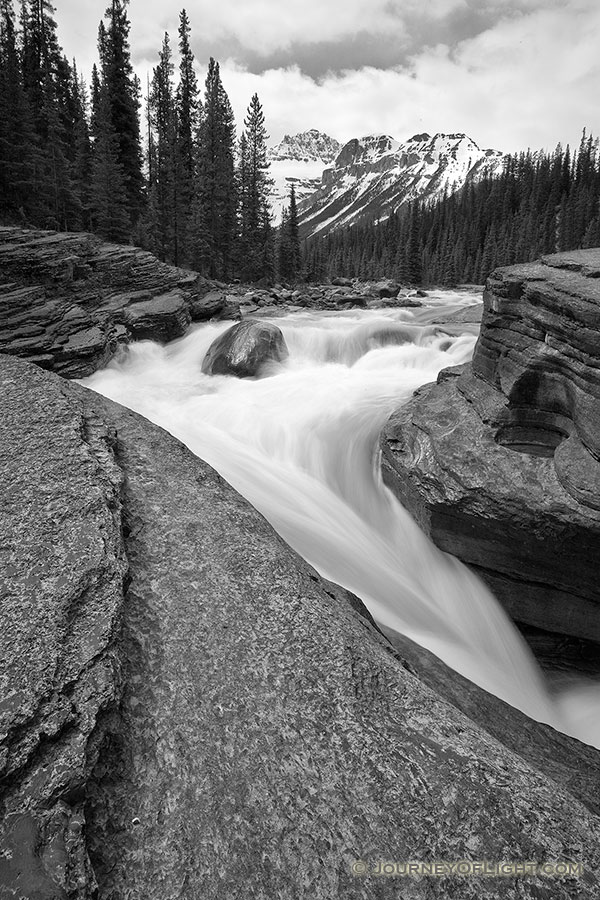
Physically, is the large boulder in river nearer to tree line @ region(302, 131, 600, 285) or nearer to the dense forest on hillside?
the dense forest on hillside

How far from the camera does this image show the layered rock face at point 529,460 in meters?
5.05

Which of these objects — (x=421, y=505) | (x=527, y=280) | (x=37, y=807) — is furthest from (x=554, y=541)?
(x=37, y=807)

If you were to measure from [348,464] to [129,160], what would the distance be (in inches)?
1347

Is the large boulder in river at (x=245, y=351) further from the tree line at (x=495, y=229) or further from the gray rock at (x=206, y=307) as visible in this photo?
the tree line at (x=495, y=229)

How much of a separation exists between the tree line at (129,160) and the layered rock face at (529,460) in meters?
23.9

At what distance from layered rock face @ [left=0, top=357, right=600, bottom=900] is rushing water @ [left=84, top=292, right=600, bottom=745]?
2.85 m

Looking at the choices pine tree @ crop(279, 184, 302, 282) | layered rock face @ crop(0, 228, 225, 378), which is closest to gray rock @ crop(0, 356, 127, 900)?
layered rock face @ crop(0, 228, 225, 378)

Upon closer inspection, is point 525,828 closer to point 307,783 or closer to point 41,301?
point 307,783

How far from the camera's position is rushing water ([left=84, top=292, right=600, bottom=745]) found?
512 cm

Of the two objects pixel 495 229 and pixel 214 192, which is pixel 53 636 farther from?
pixel 495 229

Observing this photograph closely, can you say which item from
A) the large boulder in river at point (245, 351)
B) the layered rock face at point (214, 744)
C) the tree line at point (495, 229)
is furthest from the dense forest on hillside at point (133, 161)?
the layered rock face at point (214, 744)

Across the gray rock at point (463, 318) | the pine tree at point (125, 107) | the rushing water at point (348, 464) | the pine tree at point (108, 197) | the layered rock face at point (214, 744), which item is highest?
the pine tree at point (125, 107)

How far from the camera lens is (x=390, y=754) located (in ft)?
5.50

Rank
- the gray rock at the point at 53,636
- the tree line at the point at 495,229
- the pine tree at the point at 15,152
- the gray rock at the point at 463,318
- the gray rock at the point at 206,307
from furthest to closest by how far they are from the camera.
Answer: the tree line at the point at 495,229, the pine tree at the point at 15,152, the gray rock at the point at 463,318, the gray rock at the point at 206,307, the gray rock at the point at 53,636
